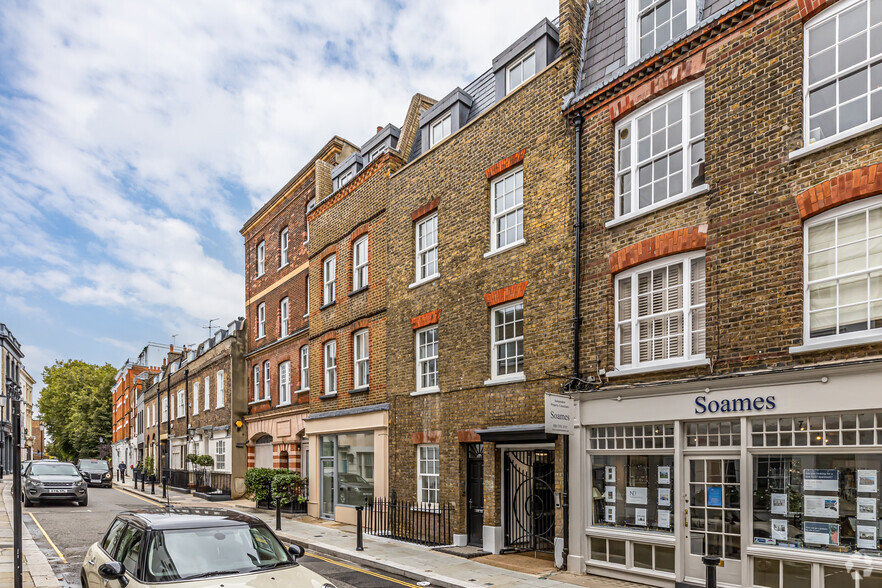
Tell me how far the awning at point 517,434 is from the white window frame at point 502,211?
12.6ft

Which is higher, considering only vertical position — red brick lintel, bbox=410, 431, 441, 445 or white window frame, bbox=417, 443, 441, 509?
red brick lintel, bbox=410, 431, 441, 445

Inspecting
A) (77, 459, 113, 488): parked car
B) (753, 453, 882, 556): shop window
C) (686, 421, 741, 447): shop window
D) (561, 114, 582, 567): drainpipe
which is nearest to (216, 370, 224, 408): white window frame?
(77, 459, 113, 488): parked car

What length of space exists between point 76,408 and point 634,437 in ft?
257

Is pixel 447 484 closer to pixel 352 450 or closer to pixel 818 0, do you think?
pixel 352 450

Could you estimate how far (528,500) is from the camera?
13.8 metres

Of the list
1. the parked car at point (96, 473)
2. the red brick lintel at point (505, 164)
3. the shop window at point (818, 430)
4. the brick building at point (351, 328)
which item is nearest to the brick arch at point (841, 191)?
the shop window at point (818, 430)

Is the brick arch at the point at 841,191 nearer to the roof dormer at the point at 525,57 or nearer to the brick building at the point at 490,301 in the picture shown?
the brick building at the point at 490,301

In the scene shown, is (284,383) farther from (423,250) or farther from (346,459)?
(423,250)

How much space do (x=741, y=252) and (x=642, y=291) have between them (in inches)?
77.7

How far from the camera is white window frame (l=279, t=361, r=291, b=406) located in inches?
1001

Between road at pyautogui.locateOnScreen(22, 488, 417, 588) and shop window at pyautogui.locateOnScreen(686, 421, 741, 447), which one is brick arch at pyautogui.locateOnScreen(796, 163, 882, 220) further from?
road at pyautogui.locateOnScreen(22, 488, 417, 588)

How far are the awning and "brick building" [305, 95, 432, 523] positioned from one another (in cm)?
497

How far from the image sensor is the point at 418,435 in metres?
16.4

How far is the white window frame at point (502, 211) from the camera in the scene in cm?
1428
